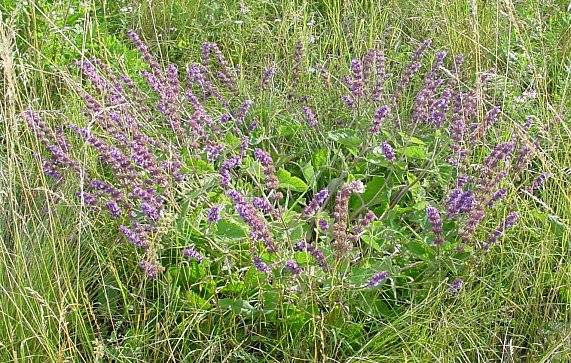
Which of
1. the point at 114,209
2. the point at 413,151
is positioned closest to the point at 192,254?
the point at 114,209

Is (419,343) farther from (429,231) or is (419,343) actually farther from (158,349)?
(158,349)

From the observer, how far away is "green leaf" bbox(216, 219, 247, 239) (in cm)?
198

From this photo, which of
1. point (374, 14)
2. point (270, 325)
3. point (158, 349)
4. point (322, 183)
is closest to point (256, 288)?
point (270, 325)

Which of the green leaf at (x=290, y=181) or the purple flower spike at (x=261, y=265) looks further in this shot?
the green leaf at (x=290, y=181)

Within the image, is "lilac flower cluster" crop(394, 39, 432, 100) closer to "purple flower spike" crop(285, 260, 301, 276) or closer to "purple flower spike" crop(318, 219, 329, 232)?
"purple flower spike" crop(318, 219, 329, 232)

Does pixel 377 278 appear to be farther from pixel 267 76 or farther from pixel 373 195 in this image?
pixel 267 76

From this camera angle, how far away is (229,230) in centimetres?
200

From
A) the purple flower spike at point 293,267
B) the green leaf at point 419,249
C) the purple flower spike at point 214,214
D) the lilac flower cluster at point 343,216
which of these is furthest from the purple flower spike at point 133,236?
the green leaf at point 419,249

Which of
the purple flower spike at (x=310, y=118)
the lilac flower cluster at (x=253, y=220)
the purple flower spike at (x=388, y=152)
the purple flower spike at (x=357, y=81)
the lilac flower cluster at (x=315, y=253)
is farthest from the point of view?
the purple flower spike at (x=310, y=118)

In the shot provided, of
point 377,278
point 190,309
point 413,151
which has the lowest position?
point 190,309

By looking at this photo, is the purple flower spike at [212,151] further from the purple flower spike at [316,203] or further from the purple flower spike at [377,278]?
the purple flower spike at [377,278]

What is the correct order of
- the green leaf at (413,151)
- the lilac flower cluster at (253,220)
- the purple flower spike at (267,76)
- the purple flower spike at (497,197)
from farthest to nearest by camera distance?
the purple flower spike at (267,76), the green leaf at (413,151), the purple flower spike at (497,197), the lilac flower cluster at (253,220)

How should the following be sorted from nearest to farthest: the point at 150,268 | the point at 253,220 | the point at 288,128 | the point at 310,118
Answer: the point at 253,220 → the point at 150,268 → the point at 310,118 → the point at 288,128

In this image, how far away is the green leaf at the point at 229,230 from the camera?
1981mm
